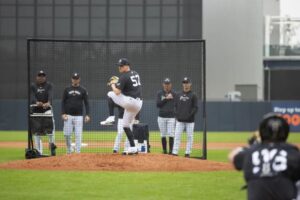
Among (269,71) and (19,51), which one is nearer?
(19,51)

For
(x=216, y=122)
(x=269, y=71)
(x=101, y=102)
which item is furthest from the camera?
(x=269, y=71)

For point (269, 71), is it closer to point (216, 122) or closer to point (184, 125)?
point (216, 122)

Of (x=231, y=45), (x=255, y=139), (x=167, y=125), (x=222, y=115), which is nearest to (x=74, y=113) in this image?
(x=167, y=125)

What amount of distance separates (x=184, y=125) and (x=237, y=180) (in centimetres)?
545

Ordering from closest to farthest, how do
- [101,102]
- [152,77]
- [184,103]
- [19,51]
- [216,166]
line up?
[216,166]
[184,103]
[101,102]
[152,77]
[19,51]

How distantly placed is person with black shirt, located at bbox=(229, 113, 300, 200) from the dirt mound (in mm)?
8909

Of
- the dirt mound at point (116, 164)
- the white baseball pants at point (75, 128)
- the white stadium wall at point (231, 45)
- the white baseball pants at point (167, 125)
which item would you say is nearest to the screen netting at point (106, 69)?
the white baseball pants at point (167, 125)

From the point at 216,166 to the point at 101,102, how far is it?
30.4 feet

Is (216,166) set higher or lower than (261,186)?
lower

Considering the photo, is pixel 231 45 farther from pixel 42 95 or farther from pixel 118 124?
pixel 118 124

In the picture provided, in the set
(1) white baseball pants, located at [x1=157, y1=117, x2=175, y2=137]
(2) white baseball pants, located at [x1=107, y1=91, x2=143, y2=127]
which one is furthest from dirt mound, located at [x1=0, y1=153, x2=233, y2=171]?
(1) white baseball pants, located at [x1=157, y1=117, x2=175, y2=137]

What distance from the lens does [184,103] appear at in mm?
18625

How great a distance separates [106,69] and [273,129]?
2176cm

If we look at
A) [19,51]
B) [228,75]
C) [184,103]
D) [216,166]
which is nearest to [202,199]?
[216,166]
